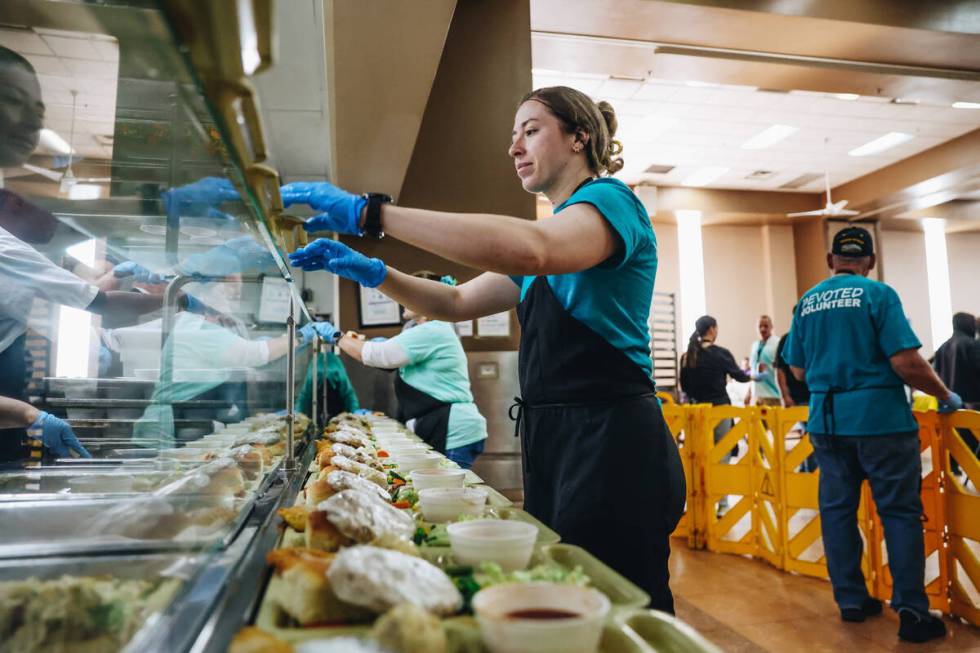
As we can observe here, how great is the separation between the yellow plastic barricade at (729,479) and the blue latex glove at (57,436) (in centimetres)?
382

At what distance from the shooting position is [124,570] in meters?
0.82

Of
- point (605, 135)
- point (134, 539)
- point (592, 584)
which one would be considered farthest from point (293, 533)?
point (605, 135)

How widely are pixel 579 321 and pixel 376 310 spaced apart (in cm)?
414

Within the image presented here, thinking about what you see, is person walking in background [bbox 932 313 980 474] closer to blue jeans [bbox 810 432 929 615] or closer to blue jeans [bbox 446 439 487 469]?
blue jeans [bbox 810 432 929 615]

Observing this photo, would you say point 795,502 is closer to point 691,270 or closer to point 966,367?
point 966,367

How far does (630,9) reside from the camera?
4828 millimetres

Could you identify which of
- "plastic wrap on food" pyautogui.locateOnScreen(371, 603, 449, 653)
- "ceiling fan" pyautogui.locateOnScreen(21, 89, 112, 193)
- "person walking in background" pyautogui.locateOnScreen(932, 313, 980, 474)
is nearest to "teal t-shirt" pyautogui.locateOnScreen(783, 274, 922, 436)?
"plastic wrap on food" pyautogui.locateOnScreen(371, 603, 449, 653)

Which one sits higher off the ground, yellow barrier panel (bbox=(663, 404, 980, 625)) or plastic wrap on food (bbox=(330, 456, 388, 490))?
plastic wrap on food (bbox=(330, 456, 388, 490))

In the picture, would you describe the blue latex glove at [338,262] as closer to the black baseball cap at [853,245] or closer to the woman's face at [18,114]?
the woman's face at [18,114]

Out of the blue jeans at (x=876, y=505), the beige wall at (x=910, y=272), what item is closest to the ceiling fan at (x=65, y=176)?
the blue jeans at (x=876, y=505)

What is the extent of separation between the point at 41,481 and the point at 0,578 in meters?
0.72

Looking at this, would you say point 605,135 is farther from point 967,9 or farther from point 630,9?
point 967,9

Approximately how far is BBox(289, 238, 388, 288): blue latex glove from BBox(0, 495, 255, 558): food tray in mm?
897

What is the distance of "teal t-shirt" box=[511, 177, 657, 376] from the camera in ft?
5.12
